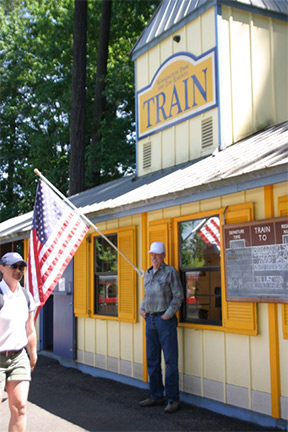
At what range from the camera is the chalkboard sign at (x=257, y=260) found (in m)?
5.57

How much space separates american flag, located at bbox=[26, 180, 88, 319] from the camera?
6.84 metres

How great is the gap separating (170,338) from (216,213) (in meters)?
1.61

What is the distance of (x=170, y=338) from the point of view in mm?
6648

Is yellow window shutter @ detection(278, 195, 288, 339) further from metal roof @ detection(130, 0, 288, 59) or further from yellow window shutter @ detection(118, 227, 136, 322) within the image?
metal roof @ detection(130, 0, 288, 59)

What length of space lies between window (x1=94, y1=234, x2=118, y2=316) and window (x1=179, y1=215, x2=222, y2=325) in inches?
76.1

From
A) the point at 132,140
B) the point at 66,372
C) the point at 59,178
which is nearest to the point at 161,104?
the point at 66,372

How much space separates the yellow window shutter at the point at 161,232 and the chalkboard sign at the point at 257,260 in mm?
1262

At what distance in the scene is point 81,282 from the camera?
982 cm

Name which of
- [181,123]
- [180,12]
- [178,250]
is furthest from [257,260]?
[180,12]

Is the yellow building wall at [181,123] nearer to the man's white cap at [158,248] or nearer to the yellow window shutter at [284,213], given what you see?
the man's white cap at [158,248]

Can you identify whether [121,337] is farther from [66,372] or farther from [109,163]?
[109,163]

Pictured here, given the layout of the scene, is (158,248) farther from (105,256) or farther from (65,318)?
(65,318)

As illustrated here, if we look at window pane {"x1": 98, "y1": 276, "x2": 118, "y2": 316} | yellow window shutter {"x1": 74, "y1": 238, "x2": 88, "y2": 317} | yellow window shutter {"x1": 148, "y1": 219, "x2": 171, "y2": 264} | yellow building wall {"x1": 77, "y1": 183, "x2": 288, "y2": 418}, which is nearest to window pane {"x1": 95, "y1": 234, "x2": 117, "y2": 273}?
window pane {"x1": 98, "y1": 276, "x2": 118, "y2": 316}

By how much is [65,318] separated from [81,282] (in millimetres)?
1009
